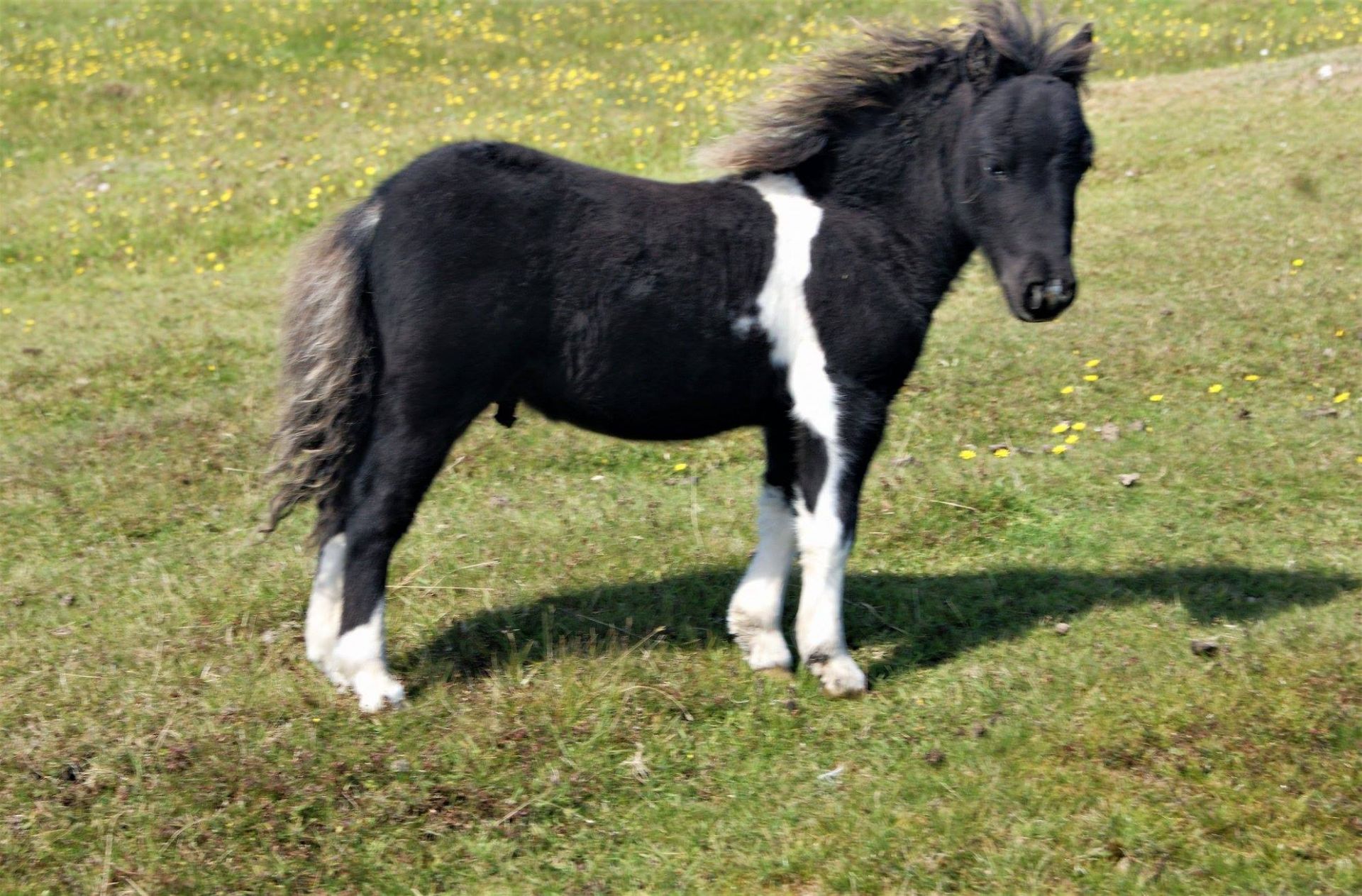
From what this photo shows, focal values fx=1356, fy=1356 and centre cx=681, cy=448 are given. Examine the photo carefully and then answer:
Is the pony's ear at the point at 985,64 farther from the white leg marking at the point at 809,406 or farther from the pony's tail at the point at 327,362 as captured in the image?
the pony's tail at the point at 327,362

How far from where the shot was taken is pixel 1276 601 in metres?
5.55

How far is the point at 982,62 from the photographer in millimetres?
4727

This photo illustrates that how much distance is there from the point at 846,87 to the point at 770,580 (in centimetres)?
185

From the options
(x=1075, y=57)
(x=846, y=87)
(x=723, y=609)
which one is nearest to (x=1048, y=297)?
(x=1075, y=57)

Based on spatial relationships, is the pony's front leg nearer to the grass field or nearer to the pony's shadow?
the grass field

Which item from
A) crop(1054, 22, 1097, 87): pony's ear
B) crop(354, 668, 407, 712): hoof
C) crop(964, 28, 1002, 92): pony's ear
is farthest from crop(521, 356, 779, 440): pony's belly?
crop(1054, 22, 1097, 87): pony's ear

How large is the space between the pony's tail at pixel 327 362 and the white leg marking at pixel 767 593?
1.55 meters

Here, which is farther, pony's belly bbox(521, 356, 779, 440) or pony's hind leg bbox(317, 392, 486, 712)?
pony's belly bbox(521, 356, 779, 440)

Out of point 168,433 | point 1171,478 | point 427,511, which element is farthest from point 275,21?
point 1171,478

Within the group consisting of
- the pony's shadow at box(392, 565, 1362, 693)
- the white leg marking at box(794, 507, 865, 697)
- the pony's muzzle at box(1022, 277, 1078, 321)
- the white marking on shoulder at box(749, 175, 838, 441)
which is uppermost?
the pony's muzzle at box(1022, 277, 1078, 321)

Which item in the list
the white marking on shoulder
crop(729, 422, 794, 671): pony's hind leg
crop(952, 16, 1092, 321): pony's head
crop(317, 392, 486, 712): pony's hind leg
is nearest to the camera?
crop(317, 392, 486, 712): pony's hind leg

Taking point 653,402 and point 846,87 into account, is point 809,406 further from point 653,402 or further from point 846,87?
point 846,87

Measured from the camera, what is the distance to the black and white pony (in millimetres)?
4492

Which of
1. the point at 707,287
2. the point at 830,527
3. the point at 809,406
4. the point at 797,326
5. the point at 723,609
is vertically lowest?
the point at 723,609
